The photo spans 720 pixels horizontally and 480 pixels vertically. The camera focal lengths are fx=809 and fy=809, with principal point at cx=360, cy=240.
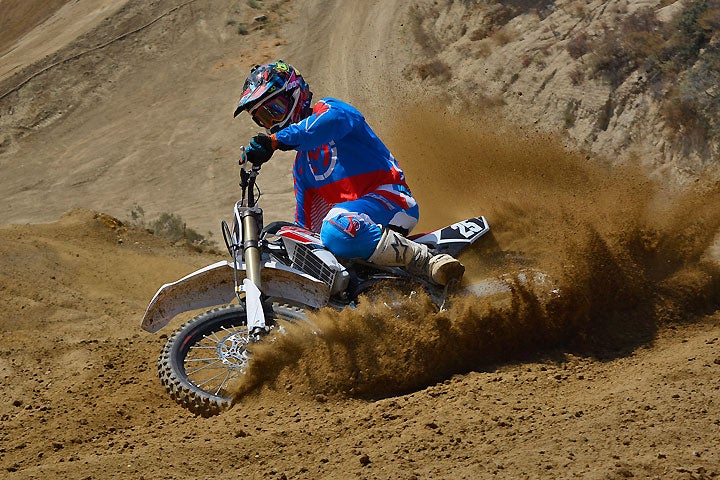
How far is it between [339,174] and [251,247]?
103 centimetres

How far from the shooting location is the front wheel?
18.3ft

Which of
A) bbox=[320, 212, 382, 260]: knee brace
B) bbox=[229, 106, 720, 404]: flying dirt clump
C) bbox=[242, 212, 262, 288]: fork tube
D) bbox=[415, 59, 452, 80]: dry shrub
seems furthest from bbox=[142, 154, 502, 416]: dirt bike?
bbox=[415, 59, 452, 80]: dry shrub

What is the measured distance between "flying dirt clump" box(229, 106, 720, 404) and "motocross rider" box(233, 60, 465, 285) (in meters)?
0.36

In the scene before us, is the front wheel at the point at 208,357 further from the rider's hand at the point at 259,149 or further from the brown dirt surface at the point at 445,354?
the rider's hand at the point at 259,149

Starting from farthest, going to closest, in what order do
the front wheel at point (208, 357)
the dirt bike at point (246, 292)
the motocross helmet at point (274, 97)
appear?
the motocross helmet at point (274, 97), the dirt bike at point (246, 292), the front wheel at point (208, 357)

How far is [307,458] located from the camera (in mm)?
4582

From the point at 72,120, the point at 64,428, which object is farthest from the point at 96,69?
the point at 64,428

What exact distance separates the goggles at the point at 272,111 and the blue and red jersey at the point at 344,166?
240mm

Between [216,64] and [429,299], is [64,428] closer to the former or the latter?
[429,299]

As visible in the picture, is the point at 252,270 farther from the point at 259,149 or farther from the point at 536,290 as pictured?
the point at 536,290

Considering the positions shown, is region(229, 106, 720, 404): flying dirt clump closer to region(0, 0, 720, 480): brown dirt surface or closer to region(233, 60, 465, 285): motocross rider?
region(0, 0, 720, 480): brown dirt surface

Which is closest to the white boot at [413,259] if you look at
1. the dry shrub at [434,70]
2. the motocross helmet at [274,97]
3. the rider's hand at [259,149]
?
the rider's hand at [259,149]

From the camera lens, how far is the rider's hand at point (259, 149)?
584 cm

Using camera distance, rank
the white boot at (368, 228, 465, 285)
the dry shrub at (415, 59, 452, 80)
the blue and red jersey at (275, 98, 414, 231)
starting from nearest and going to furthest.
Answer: the white boot at (368, 228, 465, 285)
the blue and red jersey at (275, 98, 414, 231)
the dry shrub at (415, 59, 452, 80)
